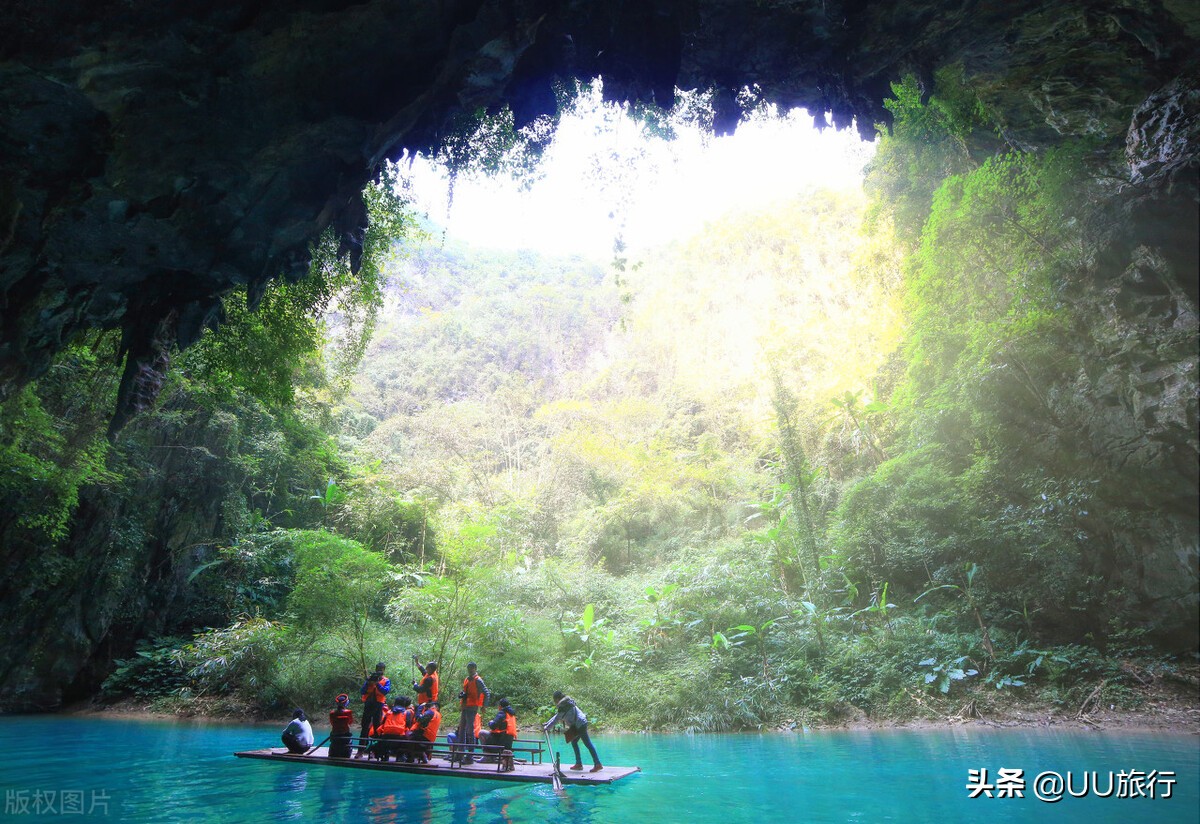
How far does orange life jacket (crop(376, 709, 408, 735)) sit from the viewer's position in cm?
814

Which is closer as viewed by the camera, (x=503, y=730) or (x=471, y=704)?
(x=503, y=730)

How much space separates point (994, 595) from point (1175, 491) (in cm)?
367

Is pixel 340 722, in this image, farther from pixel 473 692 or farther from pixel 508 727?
pixel 508 727

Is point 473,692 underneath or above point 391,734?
above

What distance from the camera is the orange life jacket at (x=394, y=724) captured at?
320 inches

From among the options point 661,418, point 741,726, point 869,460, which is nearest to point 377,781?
point 741,726

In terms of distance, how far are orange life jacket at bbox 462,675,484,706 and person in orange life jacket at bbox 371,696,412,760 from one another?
0.85 meters

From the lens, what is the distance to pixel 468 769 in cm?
759

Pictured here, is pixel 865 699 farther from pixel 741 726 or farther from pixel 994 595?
pixel 994 595

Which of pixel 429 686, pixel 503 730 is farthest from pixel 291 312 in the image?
pixel 503 730

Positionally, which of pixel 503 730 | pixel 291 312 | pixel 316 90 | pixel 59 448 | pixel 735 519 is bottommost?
pixel 503 730

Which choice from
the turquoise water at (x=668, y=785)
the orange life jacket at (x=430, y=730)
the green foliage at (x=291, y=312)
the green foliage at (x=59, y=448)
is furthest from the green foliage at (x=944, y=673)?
the green foliage at (x=59, y=448)

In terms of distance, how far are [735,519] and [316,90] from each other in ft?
62.7

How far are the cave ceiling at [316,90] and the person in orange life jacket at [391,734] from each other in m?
5.14
